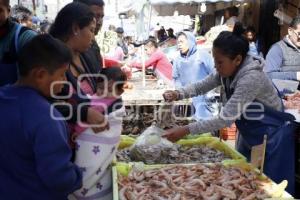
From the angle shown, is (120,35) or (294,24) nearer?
(294,24)

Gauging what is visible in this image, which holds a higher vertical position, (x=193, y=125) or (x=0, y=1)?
(x=0, y=1)

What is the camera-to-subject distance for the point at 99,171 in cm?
265

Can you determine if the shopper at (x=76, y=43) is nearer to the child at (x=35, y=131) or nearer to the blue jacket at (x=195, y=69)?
the child at (x=35, y=131)

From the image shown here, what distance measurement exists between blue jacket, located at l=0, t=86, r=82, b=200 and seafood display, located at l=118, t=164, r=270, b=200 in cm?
72

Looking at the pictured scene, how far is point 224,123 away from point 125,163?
2.71ft

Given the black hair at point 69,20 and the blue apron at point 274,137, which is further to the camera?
the blue apron at point 274,137

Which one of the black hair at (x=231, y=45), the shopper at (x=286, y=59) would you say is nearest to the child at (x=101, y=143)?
the black hair at (x=231, y=45)

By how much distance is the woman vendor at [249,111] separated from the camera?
2969mm

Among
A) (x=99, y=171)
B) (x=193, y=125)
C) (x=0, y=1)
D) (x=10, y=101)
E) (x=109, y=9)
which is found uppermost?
(x=109, y=9)

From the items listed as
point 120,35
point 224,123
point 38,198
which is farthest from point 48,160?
point 120,35

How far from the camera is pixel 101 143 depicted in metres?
2.59

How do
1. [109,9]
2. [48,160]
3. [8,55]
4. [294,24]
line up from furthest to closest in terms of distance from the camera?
1. [109,9]
2. [294,24]
3. [8,55]
4. [48,160]

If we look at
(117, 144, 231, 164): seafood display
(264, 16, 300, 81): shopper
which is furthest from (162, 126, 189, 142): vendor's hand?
(264, 16, 300, 81): shopper

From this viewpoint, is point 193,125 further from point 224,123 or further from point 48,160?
point 48,160
